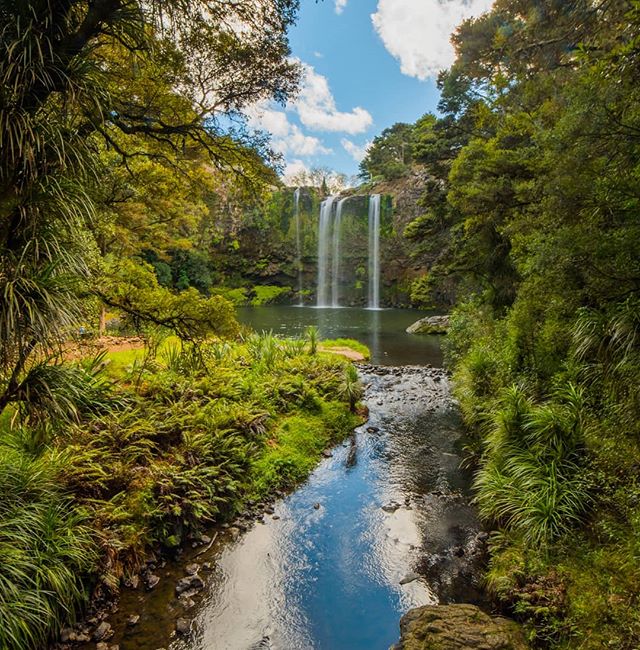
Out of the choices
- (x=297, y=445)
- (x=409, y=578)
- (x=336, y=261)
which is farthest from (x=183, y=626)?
(x=336, y=261)

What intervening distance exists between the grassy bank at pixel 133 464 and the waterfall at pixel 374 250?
1170 inches

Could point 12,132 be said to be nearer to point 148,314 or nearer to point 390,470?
point 148,314

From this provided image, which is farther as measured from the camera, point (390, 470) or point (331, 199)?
point (331, 199)

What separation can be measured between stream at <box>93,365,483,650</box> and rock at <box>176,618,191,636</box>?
0.02m

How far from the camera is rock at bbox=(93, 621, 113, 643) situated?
164 inches

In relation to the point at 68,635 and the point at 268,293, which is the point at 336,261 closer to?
the point at 268,293

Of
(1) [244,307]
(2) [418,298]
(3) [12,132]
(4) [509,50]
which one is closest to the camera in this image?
(3) [12,132]

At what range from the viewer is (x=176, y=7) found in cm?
446

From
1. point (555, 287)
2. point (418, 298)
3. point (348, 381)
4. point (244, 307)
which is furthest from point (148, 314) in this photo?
point (244, 307)

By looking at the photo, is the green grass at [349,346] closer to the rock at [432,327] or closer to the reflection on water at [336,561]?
the rock at [432,327]

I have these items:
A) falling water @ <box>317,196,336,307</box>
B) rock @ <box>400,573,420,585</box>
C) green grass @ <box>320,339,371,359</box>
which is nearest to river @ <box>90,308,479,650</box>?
rock @ <box>400,573,420,585</box>

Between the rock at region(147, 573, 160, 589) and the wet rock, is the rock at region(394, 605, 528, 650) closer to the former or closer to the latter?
the rock at region(147, 573, 160, 589)

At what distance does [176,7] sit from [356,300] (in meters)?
37.3

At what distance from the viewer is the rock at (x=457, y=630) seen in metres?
3.64
